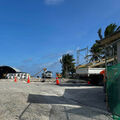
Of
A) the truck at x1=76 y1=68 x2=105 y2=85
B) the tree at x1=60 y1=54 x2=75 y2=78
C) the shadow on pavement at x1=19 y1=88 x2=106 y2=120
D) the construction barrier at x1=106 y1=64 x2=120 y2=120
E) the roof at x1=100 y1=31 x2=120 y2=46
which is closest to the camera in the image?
the construction barrier at x1=106 y1=64 x2=120 y2=120

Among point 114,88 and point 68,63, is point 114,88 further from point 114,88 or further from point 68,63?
point 68,63

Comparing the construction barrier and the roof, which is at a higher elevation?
the roof

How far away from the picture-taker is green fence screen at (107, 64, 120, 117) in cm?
471

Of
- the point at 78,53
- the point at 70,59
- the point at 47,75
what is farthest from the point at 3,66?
the point at 70,59

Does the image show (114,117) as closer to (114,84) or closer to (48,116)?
(114,84)

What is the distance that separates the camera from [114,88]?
5051 millimetres

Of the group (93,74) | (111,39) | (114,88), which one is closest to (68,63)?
(93,74)

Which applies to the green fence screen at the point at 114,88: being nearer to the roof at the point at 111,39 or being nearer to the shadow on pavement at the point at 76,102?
the shadow on pavement at the point at 76,102

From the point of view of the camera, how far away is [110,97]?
527cm

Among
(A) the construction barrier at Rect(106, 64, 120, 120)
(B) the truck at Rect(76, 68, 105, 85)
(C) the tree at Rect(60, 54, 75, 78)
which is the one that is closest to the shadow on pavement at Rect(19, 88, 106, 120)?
(A) the construction barrier at Rect(106, 64, 120, 120)

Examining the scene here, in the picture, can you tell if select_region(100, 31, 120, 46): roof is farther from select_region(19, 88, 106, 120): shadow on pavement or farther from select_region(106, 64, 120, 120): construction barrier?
select_region(19, 88, 106, 120): shadow on pavement

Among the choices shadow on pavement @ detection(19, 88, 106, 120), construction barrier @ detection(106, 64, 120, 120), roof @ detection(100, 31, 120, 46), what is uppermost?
roof @ detection(100, 31, 120, 46)

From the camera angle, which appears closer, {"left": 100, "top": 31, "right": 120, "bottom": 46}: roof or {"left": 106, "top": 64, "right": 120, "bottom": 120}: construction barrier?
{"left": 106, "top": 64, "right": 120, "bottom": 120}: construction barrier

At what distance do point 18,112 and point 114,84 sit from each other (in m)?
3.75
